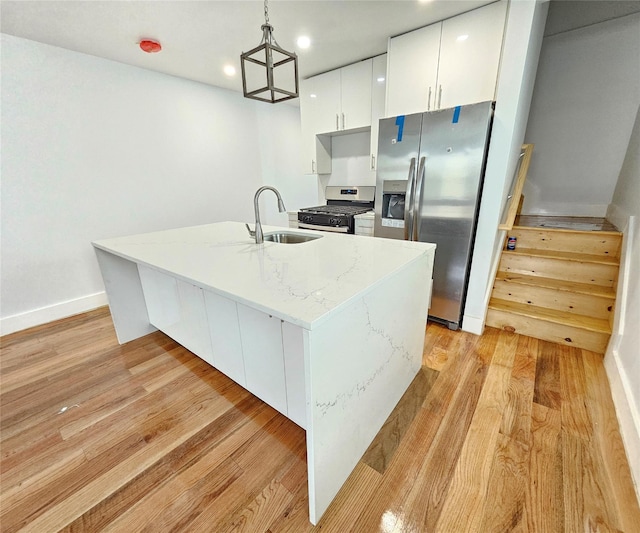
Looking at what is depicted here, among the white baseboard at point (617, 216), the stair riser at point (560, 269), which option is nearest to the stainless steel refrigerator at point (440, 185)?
the stair riser at point (560, 269)

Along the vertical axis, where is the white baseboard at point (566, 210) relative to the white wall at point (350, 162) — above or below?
below

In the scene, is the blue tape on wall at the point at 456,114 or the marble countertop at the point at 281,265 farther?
the blue tape on wall at the point at 456,114

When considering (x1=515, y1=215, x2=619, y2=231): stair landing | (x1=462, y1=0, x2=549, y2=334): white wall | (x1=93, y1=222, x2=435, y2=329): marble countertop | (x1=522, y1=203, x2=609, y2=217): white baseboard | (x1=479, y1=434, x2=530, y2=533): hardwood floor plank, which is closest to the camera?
(x1=93, y1=222, x2=435, y2=329): marble countertop

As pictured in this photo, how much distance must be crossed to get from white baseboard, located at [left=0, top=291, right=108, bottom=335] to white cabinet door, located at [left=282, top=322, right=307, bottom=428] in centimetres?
282

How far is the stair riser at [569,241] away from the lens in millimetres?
2316

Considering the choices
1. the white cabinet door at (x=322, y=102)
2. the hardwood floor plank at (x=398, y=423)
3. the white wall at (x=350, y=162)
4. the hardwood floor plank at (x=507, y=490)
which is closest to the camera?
the hardwood floor plank at (x=507, y=490)

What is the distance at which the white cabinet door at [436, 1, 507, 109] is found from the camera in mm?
1943

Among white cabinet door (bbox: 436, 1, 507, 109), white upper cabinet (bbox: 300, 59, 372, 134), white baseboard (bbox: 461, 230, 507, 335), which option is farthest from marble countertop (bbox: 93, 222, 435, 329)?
white upper cabinet (bbox: 300, 59, 372, 134)

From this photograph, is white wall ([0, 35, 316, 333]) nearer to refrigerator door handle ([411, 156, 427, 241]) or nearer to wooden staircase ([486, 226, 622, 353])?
refrigerator door handle ([411, 156, 427, 241])

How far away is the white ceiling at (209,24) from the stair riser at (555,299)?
221 cm

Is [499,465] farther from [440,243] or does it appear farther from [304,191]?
[304,191]

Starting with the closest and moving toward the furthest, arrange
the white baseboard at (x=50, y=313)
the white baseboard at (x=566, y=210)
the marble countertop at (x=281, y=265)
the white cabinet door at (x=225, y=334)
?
the marble countertop at (x=281, y=265) → the white cabinet door at (x=225, y=334) → the white baseboard at (x=50, y=313) → the white baseboard at (x=566, y=210)

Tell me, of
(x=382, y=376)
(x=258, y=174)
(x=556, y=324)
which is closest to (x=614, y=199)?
(x=556, y=324)

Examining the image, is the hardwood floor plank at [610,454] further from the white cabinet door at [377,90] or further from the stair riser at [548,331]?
the white cabinet door at [377,90]
